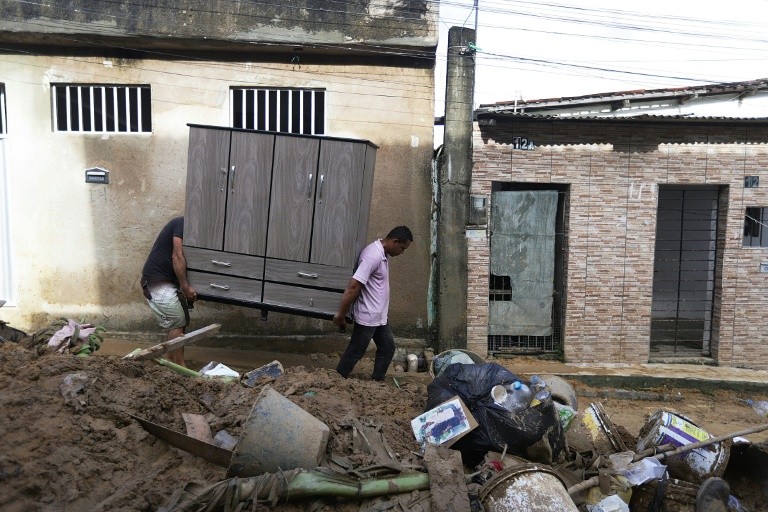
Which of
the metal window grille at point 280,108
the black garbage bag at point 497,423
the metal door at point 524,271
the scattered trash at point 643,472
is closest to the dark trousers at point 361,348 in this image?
the black garbage bag at point 497,423

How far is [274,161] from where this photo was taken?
622cm

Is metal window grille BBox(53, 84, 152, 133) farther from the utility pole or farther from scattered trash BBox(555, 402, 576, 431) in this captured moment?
scattered trash BBox(555, 402, 576, 431)

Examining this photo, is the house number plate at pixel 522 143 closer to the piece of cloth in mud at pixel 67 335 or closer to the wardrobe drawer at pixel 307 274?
the wardrobe drawer at pixel 307 274

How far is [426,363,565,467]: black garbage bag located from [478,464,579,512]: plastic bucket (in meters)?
0.53

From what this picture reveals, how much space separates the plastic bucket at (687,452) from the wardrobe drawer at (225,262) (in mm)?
3900

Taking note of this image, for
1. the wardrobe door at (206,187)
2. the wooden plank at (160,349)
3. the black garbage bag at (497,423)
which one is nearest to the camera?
the black garbage bag at (497,423)

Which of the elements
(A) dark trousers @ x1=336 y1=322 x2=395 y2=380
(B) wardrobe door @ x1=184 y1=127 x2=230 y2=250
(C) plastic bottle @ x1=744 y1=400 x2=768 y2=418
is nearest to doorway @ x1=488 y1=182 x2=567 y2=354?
(C) plastic bottle @ x1=744 y1=400 x2=768 y2=418

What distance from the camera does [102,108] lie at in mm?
8086

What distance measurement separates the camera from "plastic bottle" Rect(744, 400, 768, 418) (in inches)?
286

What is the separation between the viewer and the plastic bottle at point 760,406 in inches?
286

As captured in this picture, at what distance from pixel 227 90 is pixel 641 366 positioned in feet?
22.2

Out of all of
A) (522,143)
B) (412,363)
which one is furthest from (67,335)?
(522,143)

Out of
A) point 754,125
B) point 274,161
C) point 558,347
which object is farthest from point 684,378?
point 274,161

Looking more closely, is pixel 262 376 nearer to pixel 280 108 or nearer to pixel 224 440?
pixel 224 440
